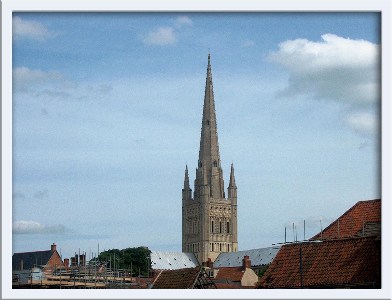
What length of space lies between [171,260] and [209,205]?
18583 mm

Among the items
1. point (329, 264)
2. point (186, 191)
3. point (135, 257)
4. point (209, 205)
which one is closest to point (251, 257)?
point (135, 257)

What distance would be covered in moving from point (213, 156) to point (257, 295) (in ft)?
361

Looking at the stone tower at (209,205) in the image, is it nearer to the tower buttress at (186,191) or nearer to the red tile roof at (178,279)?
the tower buttress at (186,191)

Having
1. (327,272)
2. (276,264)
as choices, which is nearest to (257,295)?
(327,272)

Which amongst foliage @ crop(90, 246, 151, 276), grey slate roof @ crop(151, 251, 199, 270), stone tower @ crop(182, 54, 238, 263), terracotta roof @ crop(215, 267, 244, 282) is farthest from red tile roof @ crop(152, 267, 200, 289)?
stone tower @ crop(182, 54, 238, 263)

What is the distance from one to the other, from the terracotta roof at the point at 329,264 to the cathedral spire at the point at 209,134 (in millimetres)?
94819

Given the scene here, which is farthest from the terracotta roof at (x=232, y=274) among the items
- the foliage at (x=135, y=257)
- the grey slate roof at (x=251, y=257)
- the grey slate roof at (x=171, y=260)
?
the grey slate roof at (x=171, y=260)

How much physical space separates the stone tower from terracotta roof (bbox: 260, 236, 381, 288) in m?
96.1

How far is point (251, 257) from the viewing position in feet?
344

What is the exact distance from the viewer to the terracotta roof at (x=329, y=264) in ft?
77.3

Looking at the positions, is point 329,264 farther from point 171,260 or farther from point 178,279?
point 171,260

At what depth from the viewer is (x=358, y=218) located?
2811 centimetres

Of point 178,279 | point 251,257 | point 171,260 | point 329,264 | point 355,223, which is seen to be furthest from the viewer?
point 171,260
